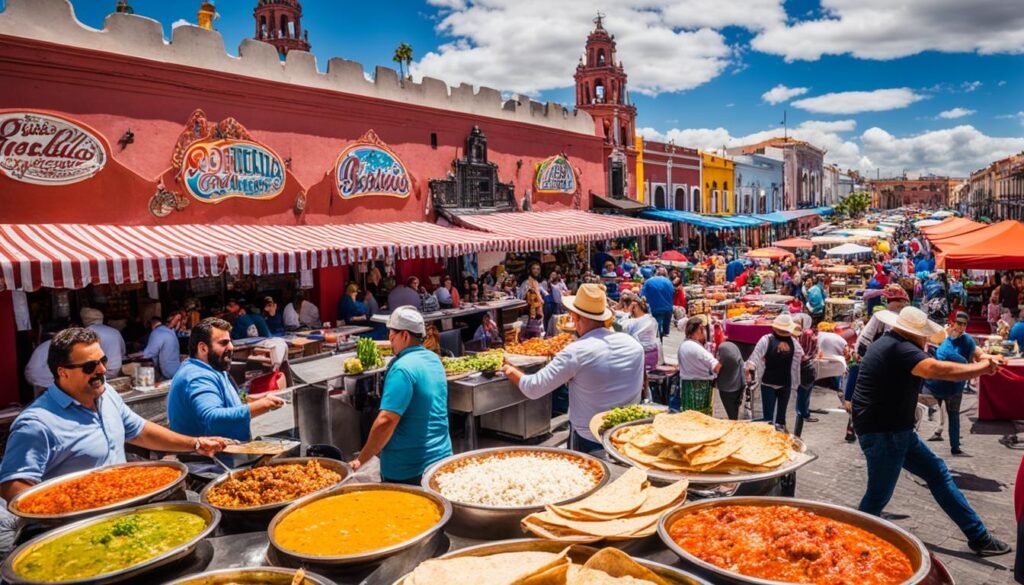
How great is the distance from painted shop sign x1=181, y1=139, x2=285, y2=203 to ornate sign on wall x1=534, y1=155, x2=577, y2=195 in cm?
949

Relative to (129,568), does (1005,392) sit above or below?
below

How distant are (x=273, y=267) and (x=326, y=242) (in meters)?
1.59

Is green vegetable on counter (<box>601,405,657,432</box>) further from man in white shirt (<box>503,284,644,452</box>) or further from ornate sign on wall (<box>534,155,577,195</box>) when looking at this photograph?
ornate sign on wall (<box>534,155,577,195</box>)

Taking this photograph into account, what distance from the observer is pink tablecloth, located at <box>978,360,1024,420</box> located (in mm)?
9250

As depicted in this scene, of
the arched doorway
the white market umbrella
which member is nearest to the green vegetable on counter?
the white market umbrella

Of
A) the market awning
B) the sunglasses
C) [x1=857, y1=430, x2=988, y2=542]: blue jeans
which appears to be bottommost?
[x1=857, y1=430, x2=988, y2=542]: blue jeans

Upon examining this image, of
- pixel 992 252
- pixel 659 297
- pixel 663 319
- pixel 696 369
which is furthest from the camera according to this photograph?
pixel 663 319

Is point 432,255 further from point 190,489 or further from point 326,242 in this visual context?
point 190,489

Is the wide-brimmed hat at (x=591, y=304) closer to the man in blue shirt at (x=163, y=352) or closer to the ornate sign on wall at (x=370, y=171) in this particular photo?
the man in blue shirt at (x=163, y=352)

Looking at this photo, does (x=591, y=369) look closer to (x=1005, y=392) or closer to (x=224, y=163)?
(x=1005, y=392)

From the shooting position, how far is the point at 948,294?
688 inches

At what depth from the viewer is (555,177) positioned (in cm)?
2189

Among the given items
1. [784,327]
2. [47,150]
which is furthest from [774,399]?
[47,150]

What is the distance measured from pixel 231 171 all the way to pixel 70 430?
9.50 m
